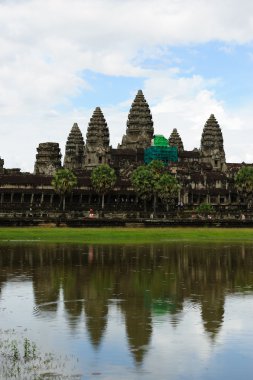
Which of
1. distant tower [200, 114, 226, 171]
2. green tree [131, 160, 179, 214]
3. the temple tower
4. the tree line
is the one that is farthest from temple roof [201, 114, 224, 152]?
green tree [131, 160, 179, 214]

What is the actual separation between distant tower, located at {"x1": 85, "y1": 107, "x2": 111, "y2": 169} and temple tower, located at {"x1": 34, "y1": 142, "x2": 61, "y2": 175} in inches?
350

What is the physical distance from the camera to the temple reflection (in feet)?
86.4

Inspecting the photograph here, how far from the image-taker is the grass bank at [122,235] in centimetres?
7175

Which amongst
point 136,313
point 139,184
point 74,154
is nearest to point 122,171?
point 139,184

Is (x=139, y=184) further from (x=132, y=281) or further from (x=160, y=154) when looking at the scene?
(x=132, y=281)

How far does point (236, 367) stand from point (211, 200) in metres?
127

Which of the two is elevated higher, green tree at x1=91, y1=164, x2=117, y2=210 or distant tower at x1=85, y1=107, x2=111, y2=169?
distant tower at x1=85, y1=107, x2=111, y2=169

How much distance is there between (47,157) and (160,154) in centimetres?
2525

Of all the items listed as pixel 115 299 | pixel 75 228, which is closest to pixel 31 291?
pixel 115 299

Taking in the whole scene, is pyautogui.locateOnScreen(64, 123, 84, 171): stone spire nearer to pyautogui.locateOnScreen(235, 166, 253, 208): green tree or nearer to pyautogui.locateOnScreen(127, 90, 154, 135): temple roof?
pyautogui.locateOnScreen(127, 90, 154, 135): temple roof

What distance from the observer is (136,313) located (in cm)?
2750

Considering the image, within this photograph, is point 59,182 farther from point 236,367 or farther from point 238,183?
point 236,367

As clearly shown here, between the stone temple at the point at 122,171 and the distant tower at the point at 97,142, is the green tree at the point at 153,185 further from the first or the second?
the distant tower at the point at 97,142

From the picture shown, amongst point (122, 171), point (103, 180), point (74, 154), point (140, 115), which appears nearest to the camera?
point (103, 180)
